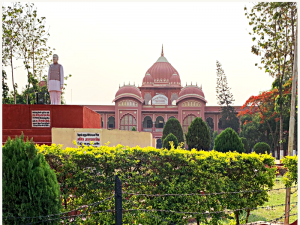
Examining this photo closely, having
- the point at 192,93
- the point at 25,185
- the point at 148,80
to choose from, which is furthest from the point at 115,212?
the point at 148,80

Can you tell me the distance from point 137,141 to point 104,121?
34.1 metres

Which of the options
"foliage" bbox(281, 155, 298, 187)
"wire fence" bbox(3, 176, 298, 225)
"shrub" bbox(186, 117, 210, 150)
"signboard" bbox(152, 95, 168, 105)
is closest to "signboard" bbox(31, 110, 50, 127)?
"wire fence" bbox(3, 176, 298, 225)

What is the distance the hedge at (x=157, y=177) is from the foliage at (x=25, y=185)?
1.98 ft

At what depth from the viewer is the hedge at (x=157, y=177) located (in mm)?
4227

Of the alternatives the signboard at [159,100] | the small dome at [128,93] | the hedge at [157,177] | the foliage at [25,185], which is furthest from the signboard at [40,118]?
the signboard at [159,100]

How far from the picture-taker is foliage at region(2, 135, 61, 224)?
11.3 feet

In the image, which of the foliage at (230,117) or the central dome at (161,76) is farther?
the central dome at (161,76)

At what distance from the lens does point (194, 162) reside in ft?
14.5

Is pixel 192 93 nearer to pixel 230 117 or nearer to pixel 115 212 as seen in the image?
pixel 230 117

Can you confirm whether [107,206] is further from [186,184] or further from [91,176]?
[186,184]

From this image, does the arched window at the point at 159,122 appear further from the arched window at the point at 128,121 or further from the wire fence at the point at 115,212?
the wire fence at the point at 115,212

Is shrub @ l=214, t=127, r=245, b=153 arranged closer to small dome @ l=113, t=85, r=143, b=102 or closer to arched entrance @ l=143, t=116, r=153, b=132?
small dome @ l=113, t=85, r=143, b=102

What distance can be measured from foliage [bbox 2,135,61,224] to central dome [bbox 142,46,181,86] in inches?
1738

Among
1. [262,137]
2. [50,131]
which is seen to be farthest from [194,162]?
[262,137]
